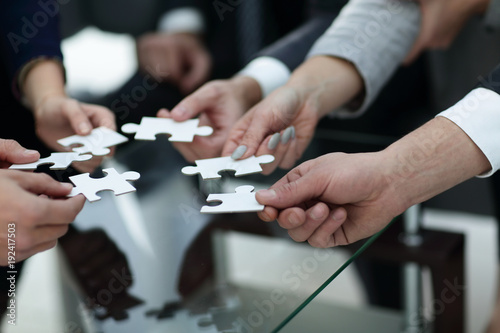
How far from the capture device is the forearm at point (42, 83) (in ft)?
4.19

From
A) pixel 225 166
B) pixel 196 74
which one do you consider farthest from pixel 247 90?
pixel 196 74

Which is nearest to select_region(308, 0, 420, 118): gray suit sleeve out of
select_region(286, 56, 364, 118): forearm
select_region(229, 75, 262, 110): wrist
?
select_region(286, 56, 364, 118): forearm

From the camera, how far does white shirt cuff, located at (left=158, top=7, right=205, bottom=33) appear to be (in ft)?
8.11

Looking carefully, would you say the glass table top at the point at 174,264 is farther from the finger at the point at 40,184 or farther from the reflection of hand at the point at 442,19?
the reflection of hand at the point at 442,19

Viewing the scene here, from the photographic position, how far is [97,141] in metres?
1.14

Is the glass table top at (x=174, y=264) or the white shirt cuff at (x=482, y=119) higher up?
the white shirt cuff at (x=482, y=119)

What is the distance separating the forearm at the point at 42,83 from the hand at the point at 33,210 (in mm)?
434

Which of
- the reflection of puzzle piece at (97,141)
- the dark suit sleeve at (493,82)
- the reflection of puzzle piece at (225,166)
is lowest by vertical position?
the reflection of puzzle piece at (97,141)

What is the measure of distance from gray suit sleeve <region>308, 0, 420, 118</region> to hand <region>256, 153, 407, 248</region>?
0.39 meters

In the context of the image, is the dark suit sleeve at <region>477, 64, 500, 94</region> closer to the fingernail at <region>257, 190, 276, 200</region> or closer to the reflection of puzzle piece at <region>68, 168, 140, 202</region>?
the fingernail at <region>257, 190, 276, 200</region>

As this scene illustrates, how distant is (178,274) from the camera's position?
0.92 metres

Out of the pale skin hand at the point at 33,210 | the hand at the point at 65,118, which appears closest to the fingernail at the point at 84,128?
the hand at the point at 65,118

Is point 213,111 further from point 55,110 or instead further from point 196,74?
point 196,74

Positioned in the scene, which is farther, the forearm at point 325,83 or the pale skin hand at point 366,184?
the forearm at point 325,83
